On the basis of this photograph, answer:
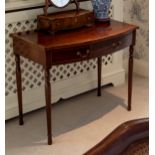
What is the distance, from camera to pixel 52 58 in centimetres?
204

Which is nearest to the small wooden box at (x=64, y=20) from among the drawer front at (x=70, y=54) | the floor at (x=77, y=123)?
the drawer front at (x=70, y=54)

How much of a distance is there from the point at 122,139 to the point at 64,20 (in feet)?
5.67

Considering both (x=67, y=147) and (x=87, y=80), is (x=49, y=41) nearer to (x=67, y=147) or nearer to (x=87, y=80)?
(x=67, y=147)

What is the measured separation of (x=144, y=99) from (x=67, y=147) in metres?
0.97

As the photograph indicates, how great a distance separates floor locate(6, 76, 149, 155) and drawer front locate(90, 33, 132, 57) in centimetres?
56

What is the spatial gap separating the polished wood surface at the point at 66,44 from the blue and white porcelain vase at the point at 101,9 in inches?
3.1

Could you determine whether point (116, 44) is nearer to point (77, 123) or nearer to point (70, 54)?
point (70, 54)

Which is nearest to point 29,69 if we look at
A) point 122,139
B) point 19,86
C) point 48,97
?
point 19,86

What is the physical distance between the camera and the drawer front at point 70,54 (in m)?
2.05

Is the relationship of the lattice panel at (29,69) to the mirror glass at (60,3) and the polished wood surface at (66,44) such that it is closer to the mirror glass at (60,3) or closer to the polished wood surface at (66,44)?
the polished wood surface at (66,44)

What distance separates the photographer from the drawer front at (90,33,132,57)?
87.4 inches

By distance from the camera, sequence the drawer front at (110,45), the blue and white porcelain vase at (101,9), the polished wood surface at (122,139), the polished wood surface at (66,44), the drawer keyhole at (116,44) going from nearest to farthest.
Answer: the polished wood surface at (122,139) → the polished wood surface at (66,44) → the drawer front at (110,45) → the drawer keyhole at (116,44) → the blue and white porcelain vase at (101,9)

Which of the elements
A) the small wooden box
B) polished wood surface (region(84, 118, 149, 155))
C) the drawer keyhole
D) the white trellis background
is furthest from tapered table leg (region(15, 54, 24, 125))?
polished wood surface (region(84, 118, 149, 155))

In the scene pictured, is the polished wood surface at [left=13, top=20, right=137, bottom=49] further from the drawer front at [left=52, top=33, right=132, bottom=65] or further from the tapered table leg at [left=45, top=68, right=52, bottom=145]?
the tapered table leg at [left=45, top=68, right=52, bottom=145]
